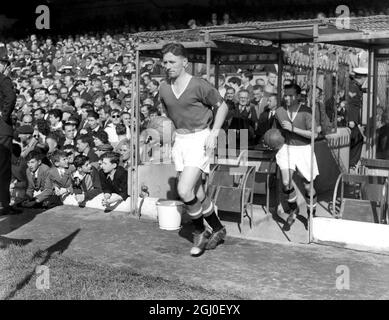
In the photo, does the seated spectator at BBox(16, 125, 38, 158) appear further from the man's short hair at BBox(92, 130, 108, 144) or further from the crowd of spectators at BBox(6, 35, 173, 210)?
the man's short hair at BBox(92, 130, 108, 144)

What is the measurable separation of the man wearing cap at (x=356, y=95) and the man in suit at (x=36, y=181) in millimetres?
5018

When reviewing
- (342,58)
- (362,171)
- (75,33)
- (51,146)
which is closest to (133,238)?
(362,171)

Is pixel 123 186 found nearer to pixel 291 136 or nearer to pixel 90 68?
pixel 291 136

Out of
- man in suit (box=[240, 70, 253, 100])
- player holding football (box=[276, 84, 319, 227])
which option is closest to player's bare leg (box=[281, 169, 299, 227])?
player holding football (box=[276, 84, 319, 227])

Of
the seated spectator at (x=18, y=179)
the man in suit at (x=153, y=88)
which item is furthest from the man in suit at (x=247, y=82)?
the seated spectator at (x=18, y=179)

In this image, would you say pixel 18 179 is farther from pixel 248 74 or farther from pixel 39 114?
pixel 248 74

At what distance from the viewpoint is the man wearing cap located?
10.7m

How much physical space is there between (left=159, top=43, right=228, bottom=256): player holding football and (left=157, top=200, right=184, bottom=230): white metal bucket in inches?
36.4

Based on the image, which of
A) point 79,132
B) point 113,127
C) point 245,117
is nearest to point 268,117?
point 245,117

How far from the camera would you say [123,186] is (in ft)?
27.6

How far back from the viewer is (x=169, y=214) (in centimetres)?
728

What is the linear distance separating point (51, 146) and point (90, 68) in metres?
8.17

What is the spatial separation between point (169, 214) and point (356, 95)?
5.03 metres

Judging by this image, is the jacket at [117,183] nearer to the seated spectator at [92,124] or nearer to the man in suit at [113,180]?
the man in suit at [113,180]
